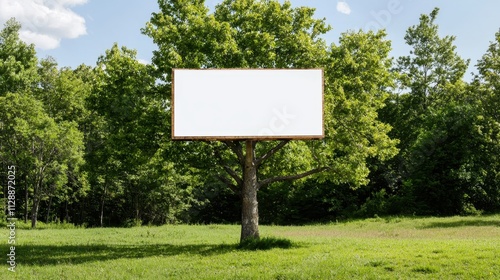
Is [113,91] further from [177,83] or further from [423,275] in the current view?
[423,275]

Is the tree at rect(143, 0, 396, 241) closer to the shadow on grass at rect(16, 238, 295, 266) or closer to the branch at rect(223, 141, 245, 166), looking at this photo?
the branch at rect(223, 141, 245, 166)

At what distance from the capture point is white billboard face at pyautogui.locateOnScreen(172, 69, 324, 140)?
19906mm

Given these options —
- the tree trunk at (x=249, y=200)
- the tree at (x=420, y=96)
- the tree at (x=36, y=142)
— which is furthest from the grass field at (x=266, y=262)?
the tree at (x=420, y=96)

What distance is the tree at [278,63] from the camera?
1028 inches

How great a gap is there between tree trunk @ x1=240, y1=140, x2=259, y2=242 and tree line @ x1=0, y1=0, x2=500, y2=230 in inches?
32.7

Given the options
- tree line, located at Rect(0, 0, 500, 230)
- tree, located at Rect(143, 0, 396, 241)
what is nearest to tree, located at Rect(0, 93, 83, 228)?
tree line, located at Rect(0, 0, 500, 230)

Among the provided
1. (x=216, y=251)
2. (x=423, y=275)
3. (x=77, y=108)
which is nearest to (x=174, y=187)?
(x=77, y=108)

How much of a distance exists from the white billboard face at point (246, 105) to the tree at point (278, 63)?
529cm

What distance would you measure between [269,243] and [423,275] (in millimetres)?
9246

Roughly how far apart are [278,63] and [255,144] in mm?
4878

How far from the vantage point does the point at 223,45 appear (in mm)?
25562

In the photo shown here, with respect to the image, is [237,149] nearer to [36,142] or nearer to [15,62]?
[36,142]

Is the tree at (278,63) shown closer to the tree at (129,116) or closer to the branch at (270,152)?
the branch at (270,152)

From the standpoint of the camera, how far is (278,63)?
26.4 m
